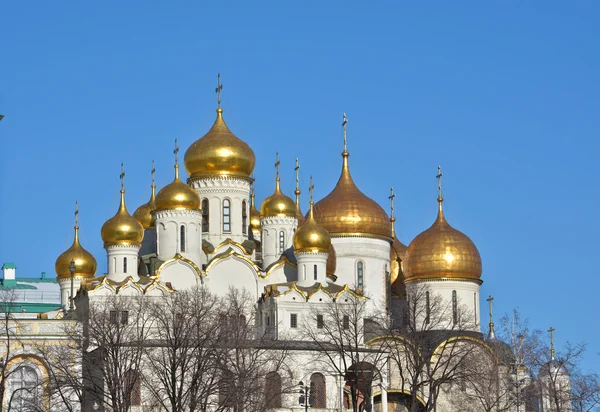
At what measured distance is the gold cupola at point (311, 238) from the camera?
66188 millimetres

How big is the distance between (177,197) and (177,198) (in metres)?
0.04

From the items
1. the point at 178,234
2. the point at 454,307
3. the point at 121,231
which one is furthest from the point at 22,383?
the point at 454,307

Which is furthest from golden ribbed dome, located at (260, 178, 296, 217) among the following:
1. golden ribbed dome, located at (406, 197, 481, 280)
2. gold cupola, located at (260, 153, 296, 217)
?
golden ribbed dome, located at (406, 197, 481, 280)

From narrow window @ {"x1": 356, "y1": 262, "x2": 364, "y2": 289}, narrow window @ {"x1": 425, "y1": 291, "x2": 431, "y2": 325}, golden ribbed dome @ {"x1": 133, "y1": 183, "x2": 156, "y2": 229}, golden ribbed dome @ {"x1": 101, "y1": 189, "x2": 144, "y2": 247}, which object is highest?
golden ribbed dome @ {"x1": 133, "y1": 183, "x2": 156, "y2": 229}

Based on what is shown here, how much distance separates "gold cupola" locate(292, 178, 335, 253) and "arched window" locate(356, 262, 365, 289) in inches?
195

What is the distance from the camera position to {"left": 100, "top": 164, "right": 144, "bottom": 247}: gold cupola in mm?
66062

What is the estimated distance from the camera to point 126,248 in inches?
2606

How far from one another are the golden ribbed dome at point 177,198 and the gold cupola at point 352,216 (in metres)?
7.22

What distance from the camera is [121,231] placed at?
66.1m

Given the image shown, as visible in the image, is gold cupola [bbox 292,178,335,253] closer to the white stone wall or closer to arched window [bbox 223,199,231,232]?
arched window [bbox 223,199,231,232]

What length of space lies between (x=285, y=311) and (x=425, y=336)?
20.0 ft

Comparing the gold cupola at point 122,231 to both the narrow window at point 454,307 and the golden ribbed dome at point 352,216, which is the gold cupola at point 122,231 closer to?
the golden ribbed dome at point 352,216

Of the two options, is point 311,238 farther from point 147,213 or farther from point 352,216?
point 147,213

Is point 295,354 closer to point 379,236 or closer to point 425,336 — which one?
point 425,336
